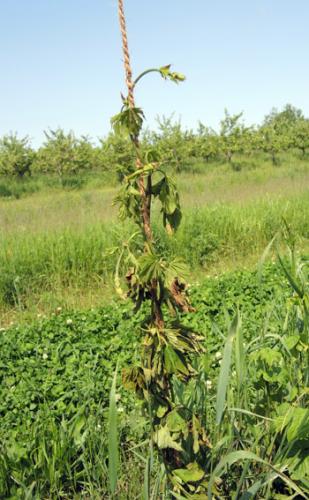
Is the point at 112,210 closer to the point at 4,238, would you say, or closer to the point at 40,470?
the point at 4,238

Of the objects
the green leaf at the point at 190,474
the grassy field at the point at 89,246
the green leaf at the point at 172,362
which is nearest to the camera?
the green leaf at the point at 172,362

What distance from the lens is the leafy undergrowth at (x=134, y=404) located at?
4.98ft

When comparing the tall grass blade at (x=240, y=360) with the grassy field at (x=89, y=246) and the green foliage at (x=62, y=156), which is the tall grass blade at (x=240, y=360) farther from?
the green foliage at (x=62, y=156)

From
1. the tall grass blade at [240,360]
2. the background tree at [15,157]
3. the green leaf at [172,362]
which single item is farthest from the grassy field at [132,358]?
the background tree at [15,157]

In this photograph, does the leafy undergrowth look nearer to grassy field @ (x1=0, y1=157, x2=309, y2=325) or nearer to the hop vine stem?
the hop vine stem

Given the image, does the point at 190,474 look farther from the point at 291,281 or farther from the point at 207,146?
the point at 207,146

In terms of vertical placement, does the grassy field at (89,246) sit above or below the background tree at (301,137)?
below

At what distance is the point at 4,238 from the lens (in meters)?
6.45

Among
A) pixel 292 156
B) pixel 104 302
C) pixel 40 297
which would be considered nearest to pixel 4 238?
pixel 40 297

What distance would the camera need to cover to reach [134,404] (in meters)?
2.88

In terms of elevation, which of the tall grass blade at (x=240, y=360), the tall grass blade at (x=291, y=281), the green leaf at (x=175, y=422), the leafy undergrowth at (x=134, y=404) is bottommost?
the leafy undergrowth at (x=134, y=404)

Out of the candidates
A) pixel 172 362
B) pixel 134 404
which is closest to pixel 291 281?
pixel 172 362

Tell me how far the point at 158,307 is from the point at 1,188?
21.8 m

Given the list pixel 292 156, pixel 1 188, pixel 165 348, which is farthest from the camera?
pixel 292 156
